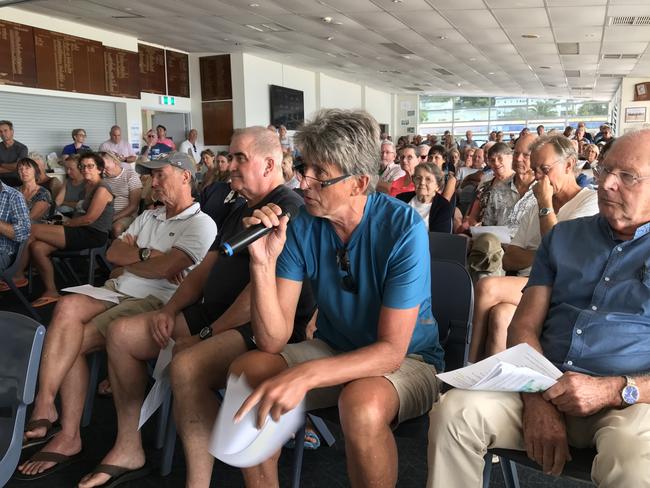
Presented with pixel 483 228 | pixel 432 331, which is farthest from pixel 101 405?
pixel 483 228

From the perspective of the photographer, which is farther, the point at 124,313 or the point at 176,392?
the point at 124,313

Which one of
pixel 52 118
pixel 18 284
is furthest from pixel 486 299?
pixel 52 118

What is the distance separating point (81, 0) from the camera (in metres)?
7.21

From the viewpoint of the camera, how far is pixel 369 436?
4.43 feet

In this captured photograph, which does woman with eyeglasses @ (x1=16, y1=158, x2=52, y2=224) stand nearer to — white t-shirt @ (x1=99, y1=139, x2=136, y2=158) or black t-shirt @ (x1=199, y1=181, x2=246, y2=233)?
black t-shirt @ (x1=199, y1=181, x2=246, y2=233)

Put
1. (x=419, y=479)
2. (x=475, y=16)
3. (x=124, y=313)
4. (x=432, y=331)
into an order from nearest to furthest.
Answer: (x=432, y=331)
(x=419, y=479)
(x=124, y=313)
(x=475, y=16)

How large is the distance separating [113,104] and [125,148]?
94 centimetres

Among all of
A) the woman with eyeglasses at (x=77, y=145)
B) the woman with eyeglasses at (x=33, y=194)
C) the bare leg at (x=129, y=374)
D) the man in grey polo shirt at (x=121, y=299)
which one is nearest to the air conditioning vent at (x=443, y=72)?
the woman with eyeglasses at (x=77, y=145)

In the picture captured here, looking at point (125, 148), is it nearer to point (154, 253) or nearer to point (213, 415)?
point (154, 253)

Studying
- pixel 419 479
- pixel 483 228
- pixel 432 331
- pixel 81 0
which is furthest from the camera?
pixel 81 0

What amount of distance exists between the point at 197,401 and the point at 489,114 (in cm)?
2302

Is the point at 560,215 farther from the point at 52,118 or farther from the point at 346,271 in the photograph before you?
the point at 52,118

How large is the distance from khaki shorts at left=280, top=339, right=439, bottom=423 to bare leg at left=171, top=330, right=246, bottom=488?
25 centimetres

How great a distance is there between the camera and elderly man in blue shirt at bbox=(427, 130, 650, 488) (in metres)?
1.34
